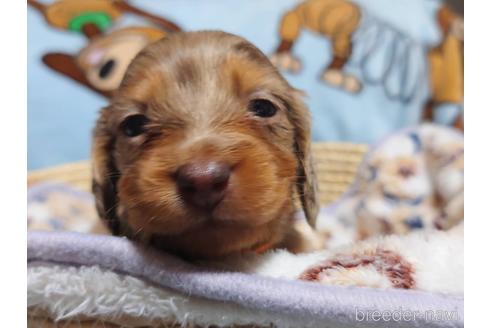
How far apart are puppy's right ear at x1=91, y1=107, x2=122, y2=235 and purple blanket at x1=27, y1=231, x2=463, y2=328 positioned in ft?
1.04

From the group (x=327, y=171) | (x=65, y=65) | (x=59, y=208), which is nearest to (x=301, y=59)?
(x=327, y=171)

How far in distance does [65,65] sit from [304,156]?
1509mm

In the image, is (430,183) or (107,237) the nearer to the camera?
(107,237)

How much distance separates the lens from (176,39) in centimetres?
132

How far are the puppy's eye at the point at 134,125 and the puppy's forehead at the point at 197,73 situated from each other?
4 centimetres

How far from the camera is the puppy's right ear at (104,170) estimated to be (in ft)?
4.54

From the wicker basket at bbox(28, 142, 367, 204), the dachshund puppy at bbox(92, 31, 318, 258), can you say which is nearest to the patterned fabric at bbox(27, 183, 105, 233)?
the wicker basket at bbox(28, 142, 367, 204)

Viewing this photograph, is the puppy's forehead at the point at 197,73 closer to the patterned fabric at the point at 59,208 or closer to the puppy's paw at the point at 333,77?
the patterned fabric at the point at 59,208

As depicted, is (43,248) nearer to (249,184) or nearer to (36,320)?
(36,320)

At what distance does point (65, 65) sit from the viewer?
98.4 inches

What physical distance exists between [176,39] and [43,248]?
1.87 ft

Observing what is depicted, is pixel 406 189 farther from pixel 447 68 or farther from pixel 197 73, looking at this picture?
pixel 197 73

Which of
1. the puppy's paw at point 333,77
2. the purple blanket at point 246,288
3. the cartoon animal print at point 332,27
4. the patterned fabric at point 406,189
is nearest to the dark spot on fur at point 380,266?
the purple blanket at point 246,288
